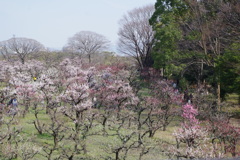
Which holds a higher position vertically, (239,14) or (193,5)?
(193,5)

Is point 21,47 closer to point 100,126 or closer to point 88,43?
point 88,43

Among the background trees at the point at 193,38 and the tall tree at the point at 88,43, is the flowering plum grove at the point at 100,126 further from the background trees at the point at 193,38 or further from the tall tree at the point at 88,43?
the tall tree at the point at 88,43

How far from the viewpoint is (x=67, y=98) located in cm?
1505

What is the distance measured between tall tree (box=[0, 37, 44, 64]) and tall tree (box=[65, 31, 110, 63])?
7329 mm

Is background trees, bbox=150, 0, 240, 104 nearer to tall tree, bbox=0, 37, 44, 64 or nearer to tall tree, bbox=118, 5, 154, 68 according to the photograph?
tall tree, bbox=118, 5, 154, 68

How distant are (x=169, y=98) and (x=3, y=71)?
77.4 ft

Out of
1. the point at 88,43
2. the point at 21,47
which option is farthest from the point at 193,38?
the point at 21,47

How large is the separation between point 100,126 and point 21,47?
122ft

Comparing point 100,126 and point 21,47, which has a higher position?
point 21,47

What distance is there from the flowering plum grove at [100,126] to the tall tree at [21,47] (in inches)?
946

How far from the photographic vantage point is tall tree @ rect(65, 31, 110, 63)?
48.8 metres

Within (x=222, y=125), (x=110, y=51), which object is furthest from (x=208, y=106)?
(x=110, y=51)

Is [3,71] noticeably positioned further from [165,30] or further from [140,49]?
[165,30]

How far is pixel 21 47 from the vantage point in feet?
159
